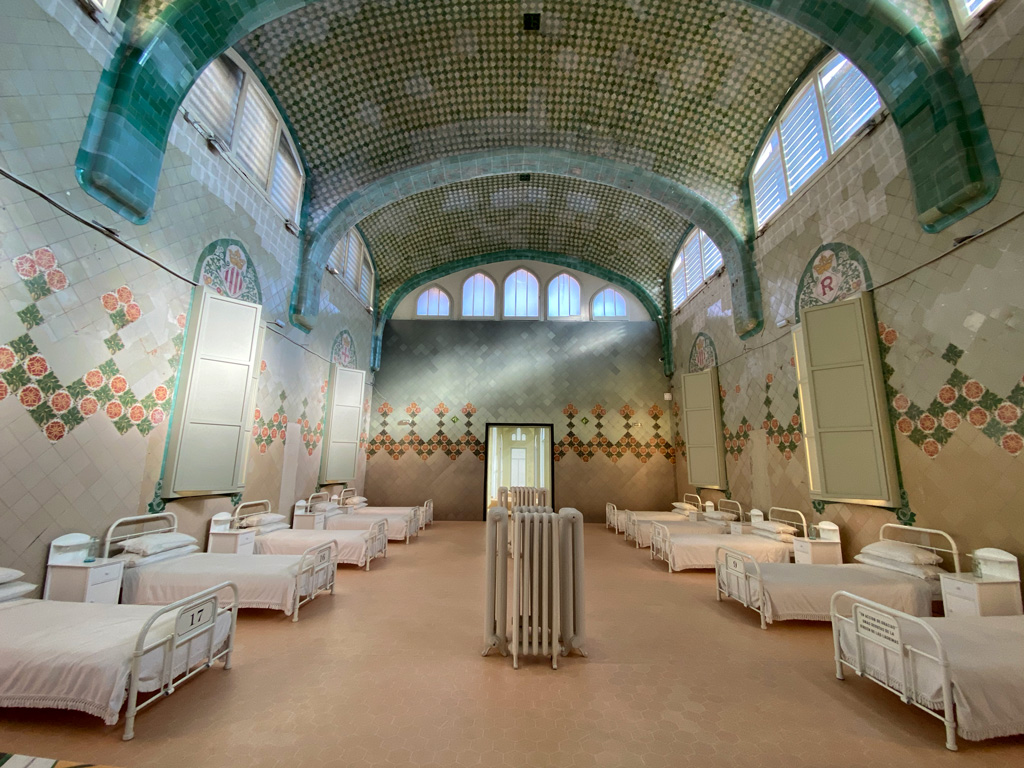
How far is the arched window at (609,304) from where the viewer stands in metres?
13.0

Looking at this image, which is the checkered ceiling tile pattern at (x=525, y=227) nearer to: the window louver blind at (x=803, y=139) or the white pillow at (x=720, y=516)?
the window louver blind at (x=803, y=139)

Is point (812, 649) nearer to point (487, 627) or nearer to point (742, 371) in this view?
point (487, 627)

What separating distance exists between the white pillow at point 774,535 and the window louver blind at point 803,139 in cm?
520

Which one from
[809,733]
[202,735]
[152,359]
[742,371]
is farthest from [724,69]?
[202,735]

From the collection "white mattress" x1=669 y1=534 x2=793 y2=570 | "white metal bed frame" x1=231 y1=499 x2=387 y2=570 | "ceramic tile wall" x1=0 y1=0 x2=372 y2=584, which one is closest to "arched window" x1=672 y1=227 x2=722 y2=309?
"white mattress" x1=669 y1=534 x2=793 y2=570

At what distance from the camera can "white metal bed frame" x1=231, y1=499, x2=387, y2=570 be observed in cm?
621

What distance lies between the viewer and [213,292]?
18.5ft

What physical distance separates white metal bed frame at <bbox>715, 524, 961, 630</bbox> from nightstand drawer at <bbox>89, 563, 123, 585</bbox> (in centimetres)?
592

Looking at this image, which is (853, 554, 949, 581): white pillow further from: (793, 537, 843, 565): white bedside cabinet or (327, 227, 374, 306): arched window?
(327, 227, 374, 306): arched window

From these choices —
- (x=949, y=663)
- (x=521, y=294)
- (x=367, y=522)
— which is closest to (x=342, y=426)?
(x=367, y=522)

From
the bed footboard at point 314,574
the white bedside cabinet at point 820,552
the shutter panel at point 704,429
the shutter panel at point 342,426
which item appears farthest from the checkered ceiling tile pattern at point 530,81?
the bed footboard at point 314,574

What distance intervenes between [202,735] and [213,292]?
489 cm

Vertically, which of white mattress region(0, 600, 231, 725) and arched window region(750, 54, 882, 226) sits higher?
arched window region(750, 54, 882, 226)

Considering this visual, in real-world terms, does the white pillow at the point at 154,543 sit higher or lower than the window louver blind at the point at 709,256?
lower
